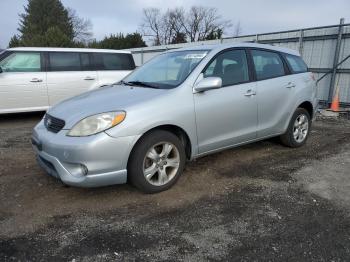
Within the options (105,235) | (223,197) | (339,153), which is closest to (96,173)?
(105,235)

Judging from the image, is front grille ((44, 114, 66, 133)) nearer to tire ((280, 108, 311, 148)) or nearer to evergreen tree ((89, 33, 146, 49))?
tire ((280, 108, 311, 148))

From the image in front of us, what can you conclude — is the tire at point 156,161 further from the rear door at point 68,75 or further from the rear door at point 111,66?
the rear door at point 111,66

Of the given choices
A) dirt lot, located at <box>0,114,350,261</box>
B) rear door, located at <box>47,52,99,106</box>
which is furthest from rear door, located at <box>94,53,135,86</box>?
dirt lot, located at <box>0,114,350,261</box>

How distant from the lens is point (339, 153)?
19.0 feet

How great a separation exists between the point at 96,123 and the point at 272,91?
2.74 meters

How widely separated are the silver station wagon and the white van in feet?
12.7

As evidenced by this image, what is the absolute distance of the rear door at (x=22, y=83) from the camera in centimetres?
780

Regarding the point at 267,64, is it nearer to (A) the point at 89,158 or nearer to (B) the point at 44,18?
(A) the point at 89,158

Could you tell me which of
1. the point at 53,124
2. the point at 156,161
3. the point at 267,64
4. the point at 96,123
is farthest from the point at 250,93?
the point at 53,124

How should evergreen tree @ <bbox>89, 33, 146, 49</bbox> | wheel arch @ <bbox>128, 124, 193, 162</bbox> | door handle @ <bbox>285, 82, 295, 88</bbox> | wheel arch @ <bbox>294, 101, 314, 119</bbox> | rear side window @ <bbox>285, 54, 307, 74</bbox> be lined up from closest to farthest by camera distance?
wheel arch @ <bbox>128, 124, 193, 162</bbox>, door handle @ <bbox>285, 82, 295, 88</bbox>, rear side window @ <bbox>285, 54, 307, 74</bbox>, wheel arch @ <bbox>294, 101, 314, 119</bbox>, evergreen tree @ <bbox>89, 33, 146, 49</bbox>

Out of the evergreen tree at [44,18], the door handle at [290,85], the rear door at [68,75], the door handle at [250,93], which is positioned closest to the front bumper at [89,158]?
the door handle at [250,93]

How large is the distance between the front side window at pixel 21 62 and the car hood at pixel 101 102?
14.1 ft

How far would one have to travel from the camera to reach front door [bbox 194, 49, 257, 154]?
4293 mm

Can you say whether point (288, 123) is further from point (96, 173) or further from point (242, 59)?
point (96, 173)
